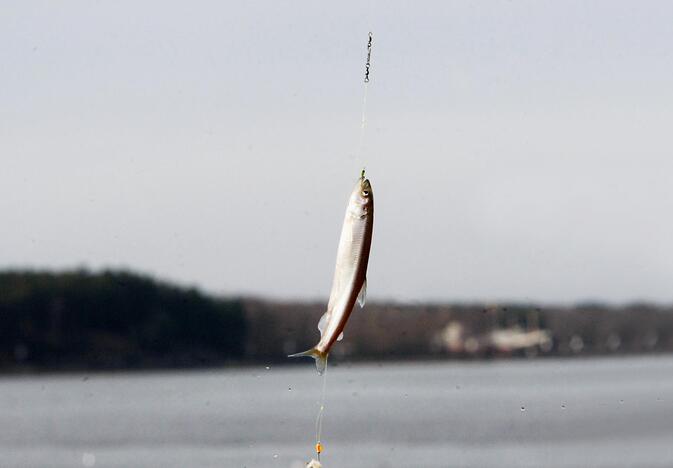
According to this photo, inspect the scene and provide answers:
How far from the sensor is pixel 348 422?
70312mm

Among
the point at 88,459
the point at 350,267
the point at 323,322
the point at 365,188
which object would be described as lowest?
the point at 88,459

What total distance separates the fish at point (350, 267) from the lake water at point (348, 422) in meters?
33.4

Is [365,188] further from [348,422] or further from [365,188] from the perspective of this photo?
[348,422]

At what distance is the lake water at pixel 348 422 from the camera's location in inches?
1982

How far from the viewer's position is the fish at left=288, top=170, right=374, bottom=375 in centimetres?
937

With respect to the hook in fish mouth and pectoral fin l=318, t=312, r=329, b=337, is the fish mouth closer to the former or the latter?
the hook in fish mouth

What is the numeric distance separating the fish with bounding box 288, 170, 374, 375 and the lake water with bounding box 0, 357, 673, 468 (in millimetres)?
33427

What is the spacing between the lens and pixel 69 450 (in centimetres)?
5597

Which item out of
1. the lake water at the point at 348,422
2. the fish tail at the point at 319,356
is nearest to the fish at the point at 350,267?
the fish tail at the point at 319,356

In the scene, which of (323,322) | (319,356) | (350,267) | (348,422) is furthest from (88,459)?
(350,267)

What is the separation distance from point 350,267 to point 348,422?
6153 cm

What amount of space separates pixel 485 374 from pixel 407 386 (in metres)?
17.8

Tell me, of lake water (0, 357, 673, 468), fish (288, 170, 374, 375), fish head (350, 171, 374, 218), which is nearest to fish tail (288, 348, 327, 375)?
fish (288, 170, 374, 375)

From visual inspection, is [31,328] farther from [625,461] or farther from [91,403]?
[625,461]
